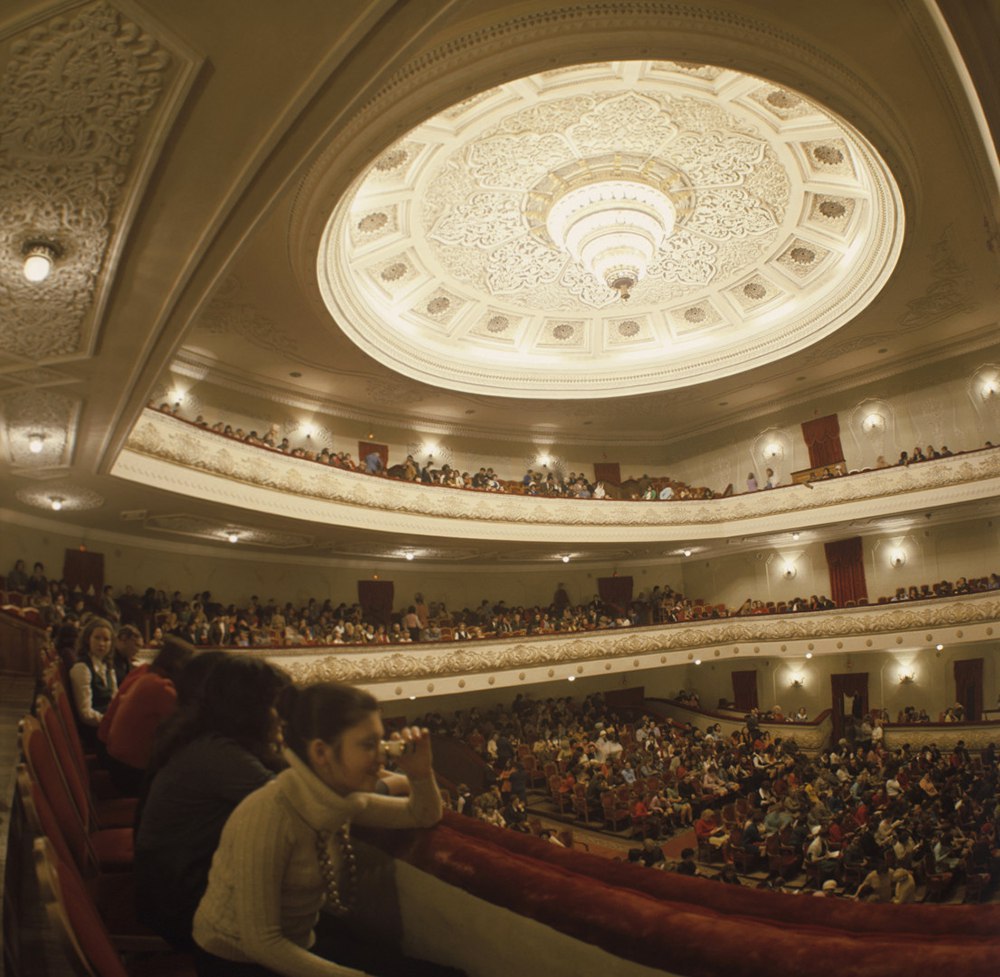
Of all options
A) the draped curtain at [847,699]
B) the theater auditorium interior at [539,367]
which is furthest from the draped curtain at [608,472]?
the draped curtain at [847,699]

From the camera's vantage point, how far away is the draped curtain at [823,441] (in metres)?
19.2

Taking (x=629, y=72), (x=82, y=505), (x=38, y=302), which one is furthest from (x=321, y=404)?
(x=38, y=302)

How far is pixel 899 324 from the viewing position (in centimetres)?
1544

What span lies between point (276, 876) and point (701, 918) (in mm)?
925

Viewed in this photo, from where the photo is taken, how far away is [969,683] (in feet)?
54.5

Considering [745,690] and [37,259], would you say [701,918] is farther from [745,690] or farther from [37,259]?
[745,690]

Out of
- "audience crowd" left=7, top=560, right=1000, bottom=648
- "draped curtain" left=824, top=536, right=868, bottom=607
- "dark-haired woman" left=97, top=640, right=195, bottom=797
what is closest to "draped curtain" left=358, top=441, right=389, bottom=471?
"audience crowd" left=7, top=560, right=1000, bottom=648

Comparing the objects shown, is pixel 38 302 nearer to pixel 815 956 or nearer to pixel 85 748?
pixel 85 748

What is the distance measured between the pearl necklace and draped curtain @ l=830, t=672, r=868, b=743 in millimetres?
18144

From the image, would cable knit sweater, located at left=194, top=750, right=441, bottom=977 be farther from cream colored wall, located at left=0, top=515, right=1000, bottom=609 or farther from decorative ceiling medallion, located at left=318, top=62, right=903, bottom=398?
cream colored wall, located at left=0, top=515, right=1000, bottom=609

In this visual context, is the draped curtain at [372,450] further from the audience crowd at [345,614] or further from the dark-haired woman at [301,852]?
the dark-haired woman at [301,852]

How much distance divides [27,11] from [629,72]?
359 inches

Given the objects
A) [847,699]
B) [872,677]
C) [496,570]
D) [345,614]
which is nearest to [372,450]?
[496,570]

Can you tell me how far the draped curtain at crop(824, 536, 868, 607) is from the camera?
18.6 metres
